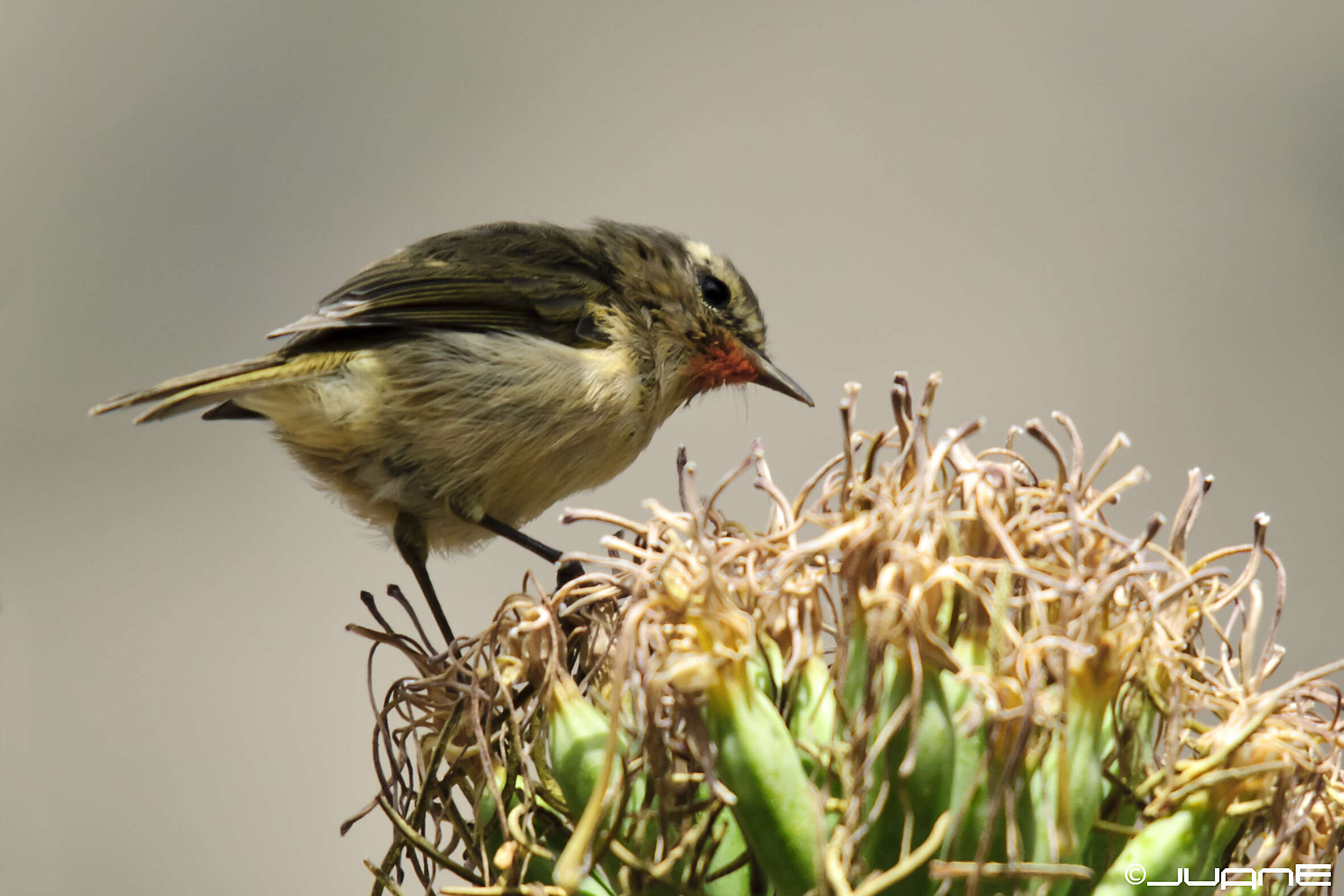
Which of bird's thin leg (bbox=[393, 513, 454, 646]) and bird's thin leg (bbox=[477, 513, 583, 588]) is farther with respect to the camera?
bird's thin leg (bbox=[393, 513, 454, 646])

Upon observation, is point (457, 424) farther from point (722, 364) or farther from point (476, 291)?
point (722, 364)

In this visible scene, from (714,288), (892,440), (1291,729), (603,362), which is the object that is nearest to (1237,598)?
(1291,729)

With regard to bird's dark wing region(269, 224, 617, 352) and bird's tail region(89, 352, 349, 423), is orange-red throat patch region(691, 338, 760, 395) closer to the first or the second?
bird's dark wing region(269, 224, 617, 352)

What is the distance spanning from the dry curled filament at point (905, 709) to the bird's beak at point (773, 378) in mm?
1173

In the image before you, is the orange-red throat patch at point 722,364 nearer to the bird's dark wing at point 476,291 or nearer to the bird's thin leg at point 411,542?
the bird's dark wing at point 476,291

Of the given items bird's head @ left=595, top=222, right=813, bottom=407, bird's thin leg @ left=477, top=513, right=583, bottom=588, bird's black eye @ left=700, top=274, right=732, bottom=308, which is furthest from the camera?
bird's black eye @ left=700, top=274, right=732, bottom=308

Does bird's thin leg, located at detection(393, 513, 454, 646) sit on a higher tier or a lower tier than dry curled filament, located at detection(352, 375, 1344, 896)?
higher

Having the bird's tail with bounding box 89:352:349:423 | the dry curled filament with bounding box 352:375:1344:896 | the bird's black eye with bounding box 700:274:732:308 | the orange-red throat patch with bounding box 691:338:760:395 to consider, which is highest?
the bird's tail with bounding box 89:352:349:423

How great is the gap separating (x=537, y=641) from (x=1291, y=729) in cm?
62

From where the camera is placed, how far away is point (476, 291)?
2320 millimetres

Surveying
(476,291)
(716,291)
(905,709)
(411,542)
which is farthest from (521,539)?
(905,709)

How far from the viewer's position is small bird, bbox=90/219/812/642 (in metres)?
2.11

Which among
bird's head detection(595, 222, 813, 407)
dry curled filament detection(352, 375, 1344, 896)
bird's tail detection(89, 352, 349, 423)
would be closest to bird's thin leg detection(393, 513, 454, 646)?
bird's tail detection(89, 352, 349, 423)

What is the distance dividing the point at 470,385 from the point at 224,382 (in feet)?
1.29
